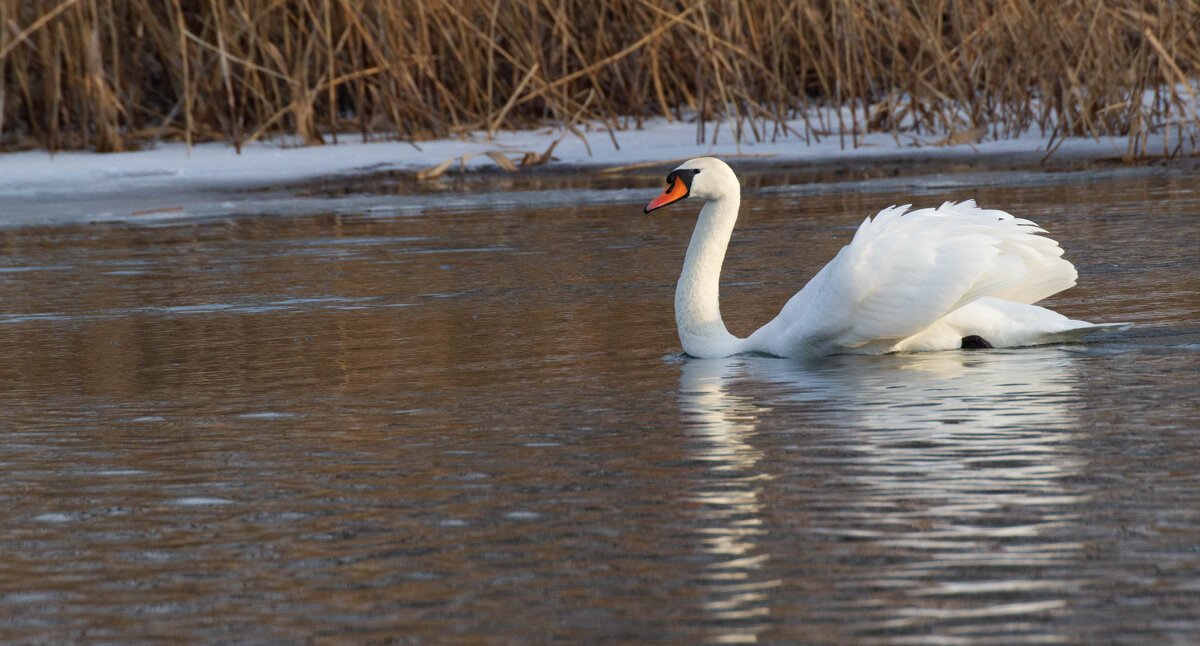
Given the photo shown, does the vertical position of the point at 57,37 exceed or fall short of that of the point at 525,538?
it exceeds it

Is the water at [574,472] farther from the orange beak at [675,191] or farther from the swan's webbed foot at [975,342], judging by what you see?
the orange beak at [675,191]

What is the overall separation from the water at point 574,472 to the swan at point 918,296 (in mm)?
102

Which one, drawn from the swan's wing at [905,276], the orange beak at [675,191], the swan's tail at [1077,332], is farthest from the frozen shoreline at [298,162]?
the swan's tail at [1077,332]

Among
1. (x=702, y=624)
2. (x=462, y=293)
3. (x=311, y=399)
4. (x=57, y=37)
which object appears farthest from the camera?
(x=57, y=37)

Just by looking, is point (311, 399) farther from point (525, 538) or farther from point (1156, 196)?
point (1156, 196)

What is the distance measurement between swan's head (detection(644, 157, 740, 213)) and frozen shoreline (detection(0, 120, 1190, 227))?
5.72 metres

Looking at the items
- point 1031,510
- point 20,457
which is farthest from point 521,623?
point 20,457

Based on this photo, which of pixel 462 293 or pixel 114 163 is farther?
pixel 114 163

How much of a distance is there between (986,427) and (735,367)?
146cm

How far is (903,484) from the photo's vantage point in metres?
3.53

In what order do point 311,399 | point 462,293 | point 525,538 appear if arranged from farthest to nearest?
point 462,293 < point 311,399 < point 525,538

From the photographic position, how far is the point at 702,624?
269 cm

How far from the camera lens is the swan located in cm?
529

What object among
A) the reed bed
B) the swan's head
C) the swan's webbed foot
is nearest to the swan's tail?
the swan's webbed foot
